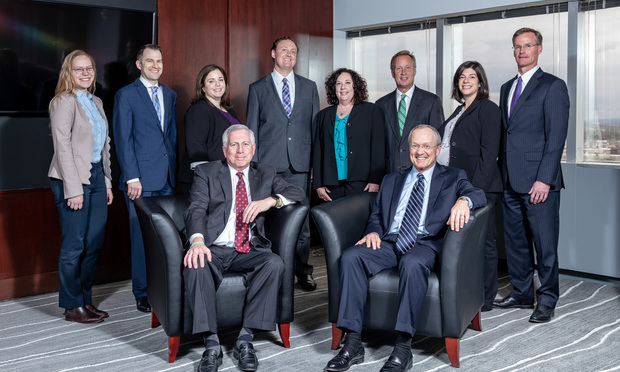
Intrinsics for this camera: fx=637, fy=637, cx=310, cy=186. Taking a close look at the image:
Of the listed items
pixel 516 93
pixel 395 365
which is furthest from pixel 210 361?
pixel 516 93

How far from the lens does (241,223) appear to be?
12.0 feet

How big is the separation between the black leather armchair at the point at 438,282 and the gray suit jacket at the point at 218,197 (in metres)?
0.32

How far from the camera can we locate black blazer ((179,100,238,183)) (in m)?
4.41

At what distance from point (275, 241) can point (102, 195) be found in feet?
4.44

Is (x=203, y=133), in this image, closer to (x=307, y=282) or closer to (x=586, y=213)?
(x=307, y=282)

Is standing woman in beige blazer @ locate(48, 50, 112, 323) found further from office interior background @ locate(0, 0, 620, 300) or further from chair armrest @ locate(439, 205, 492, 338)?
chair armrest @ locate(439, 205, 492, 338)

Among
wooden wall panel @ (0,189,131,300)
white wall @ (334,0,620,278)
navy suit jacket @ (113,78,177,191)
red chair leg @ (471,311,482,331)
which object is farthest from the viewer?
white wall @ (334,0,620,278)

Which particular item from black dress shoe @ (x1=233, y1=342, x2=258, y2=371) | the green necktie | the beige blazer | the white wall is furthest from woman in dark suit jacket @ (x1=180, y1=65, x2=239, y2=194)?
the white wall

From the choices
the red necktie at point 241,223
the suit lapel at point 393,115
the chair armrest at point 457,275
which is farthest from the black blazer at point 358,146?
the chair armrest at point 457,275

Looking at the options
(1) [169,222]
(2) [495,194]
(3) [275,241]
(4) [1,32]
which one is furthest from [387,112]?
(4) [1,32]

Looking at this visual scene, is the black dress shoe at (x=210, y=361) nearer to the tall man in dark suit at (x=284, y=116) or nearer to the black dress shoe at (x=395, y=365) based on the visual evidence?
the black dress shoe at (x=395, y=365)

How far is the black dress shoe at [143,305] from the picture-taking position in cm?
437

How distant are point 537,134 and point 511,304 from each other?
1.18 metres

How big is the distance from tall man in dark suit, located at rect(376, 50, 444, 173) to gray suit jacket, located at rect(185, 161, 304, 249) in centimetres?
124
